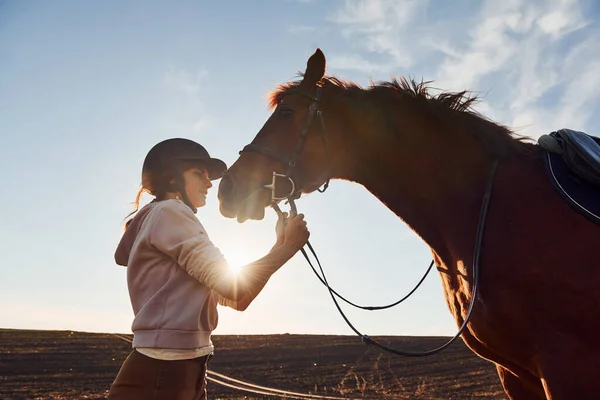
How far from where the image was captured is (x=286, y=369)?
20.8m

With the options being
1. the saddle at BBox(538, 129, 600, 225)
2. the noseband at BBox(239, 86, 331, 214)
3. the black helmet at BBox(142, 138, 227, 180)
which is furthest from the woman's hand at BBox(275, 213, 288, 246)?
the saddle at BBox(538, 129, 600, 225)

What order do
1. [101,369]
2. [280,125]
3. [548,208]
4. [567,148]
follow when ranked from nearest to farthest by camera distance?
1. [548,208]
2. [567,148]
3. [280,125]
4. [101,369]

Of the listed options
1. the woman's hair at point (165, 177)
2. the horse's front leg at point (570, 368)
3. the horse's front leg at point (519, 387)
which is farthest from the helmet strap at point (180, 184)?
the horse's front leg at point (519, 387)

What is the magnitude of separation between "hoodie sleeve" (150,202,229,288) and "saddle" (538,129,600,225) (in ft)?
6.20

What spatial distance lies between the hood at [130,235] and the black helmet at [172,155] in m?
0.22

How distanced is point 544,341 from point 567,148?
3.71ft

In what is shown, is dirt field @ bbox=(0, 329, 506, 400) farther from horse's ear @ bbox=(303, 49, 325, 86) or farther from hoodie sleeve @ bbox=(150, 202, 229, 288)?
hoodie sleeve @ bbox=(150, 202, 229, 288)

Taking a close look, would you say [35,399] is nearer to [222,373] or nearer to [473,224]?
[222,373]

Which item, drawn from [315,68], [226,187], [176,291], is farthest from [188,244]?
[315,68]

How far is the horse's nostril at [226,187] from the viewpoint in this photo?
3463mm

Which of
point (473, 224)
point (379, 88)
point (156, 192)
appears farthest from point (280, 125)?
point (473, 224)

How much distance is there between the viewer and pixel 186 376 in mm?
2477

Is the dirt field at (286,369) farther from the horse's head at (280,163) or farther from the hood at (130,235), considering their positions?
the hood at (130,235)

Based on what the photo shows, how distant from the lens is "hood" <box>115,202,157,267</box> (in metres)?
2.79
